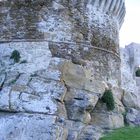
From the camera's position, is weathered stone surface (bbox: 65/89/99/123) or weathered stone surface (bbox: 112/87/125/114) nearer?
weathered stone surface (bbox: 65/89/99/123)

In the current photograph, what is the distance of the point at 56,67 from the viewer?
14.2 metres

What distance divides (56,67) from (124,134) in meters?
3.02

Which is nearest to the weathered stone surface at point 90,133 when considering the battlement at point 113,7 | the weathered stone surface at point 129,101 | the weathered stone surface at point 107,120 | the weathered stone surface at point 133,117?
the weathered stone surface at point 107,120

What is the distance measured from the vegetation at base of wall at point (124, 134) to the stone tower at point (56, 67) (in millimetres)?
457

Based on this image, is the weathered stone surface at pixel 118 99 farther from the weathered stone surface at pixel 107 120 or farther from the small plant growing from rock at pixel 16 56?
the small plant growing from rock at pixel 16 56

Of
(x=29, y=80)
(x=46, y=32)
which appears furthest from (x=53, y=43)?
(x=29, y=80)

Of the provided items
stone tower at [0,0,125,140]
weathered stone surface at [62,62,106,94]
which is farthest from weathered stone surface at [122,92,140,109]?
weathered stone surface at [62,62,106,94]

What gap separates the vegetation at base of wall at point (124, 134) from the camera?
12.6m

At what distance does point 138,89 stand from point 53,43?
6.44 meters

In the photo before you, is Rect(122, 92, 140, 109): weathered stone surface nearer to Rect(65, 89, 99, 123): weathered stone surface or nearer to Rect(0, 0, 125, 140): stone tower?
Rect(0, 0, 125, 140): stone tower

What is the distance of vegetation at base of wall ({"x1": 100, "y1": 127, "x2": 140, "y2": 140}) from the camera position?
1264cm

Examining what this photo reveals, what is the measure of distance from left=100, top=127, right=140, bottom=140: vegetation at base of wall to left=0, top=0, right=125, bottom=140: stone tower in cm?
46

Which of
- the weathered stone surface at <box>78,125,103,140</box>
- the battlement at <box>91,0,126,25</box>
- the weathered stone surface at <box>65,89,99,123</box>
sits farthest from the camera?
the battlement at <box>91,0,126,25</box>

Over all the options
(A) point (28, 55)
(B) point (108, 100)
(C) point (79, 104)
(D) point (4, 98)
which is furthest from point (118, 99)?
(D) point (4, 98)
